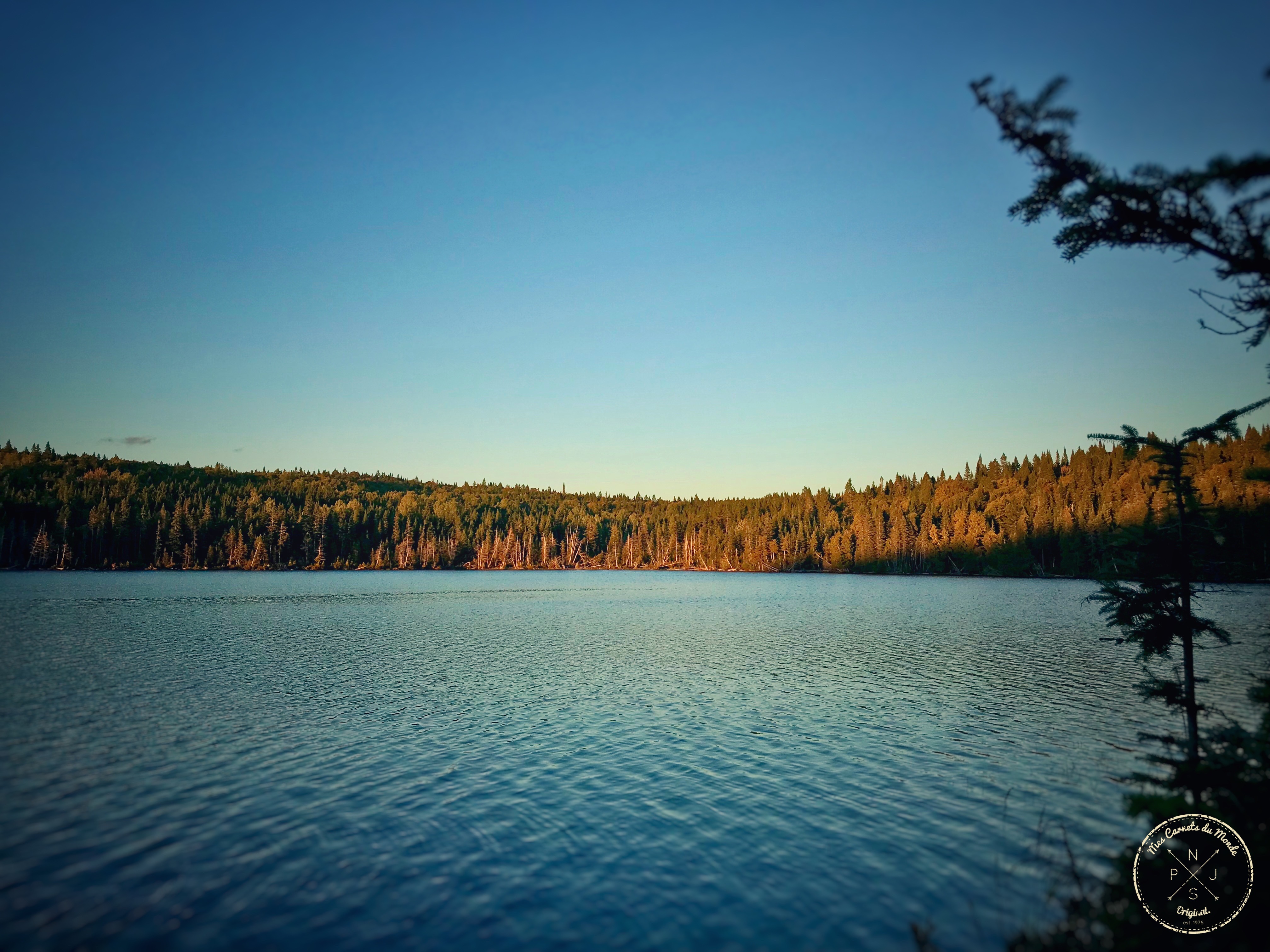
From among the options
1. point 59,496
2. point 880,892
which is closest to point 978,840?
point 880,892

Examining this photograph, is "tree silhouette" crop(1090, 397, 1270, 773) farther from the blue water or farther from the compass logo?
the compass logo

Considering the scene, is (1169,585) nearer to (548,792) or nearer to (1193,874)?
(1193,874)

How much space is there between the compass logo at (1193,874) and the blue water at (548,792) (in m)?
1.95

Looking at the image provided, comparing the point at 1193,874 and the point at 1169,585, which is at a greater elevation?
the point at 1169,585

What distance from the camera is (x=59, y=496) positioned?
185 meters

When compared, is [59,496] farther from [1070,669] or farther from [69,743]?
[1070,669]

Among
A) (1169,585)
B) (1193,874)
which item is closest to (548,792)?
(1193,874)

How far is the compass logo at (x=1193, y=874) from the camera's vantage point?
980 cm

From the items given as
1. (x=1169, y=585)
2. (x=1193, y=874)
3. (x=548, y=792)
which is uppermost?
(x=1169, y=585)

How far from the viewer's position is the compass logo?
980cm

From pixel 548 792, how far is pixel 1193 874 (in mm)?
13824

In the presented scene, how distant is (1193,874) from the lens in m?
10.9

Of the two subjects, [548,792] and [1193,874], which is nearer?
[1193,874]

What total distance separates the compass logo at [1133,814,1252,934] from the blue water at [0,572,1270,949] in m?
1.95
